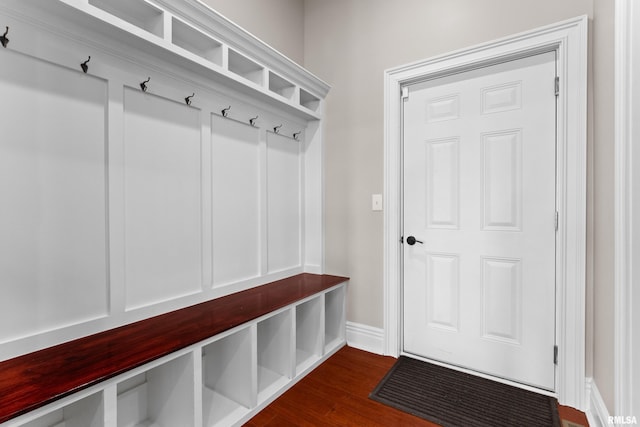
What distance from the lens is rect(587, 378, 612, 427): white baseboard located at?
1.41m

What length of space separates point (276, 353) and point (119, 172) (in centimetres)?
138

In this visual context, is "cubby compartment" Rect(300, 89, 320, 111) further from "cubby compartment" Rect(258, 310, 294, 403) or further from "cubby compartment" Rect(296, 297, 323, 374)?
"cubby compartment" Rect(258, 310, 294, 403)

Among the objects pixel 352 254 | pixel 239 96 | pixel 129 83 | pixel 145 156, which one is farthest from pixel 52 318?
pixel 352 254

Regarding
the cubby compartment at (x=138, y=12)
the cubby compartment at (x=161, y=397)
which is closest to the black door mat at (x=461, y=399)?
the cubby compartment at (x=161, y=397)

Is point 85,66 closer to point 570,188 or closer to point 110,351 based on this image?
point 110,351

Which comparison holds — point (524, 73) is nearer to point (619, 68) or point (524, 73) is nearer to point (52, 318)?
point (619, 68)

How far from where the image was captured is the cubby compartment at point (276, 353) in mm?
1880

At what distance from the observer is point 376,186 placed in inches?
93.0

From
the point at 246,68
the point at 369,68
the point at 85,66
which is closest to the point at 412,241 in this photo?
the point at 369,68

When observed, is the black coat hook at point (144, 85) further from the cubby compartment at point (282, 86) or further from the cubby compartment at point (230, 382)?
the cubby compartment at point (230, 382)

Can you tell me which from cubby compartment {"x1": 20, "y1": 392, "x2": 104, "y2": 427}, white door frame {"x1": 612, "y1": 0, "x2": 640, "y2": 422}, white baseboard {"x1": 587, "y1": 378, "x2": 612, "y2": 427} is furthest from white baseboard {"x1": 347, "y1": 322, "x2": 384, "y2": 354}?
cubby compartment {"x1": 20, "y1": 392, "x2": 104, "y2": 427}

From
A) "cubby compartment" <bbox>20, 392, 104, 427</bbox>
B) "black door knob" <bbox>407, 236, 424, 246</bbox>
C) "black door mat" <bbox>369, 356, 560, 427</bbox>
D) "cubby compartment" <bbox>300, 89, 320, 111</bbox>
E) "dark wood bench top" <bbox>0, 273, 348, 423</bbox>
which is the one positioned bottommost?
"black door mat" <bbox>369, 356, 560, 427</bbox>

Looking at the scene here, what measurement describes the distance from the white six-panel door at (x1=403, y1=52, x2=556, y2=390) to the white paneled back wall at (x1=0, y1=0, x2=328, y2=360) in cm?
110

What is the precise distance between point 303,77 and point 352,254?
1.45m
